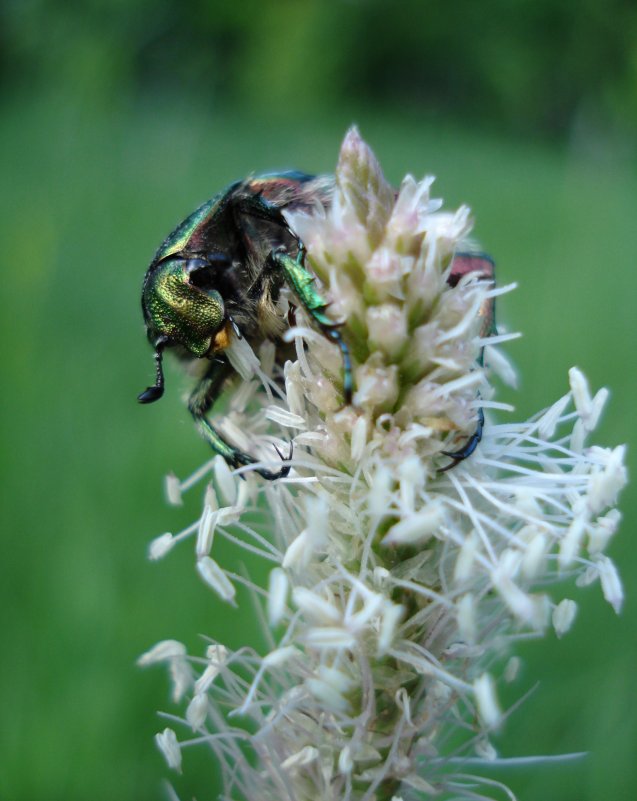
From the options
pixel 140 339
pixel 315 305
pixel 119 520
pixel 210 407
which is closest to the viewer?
pixel 315 305

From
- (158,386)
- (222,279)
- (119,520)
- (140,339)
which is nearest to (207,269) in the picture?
(222,279)

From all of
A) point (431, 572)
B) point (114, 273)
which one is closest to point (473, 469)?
point (431, 572)

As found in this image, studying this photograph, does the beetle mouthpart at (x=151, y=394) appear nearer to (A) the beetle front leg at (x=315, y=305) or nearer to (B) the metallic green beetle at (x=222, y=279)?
(B) the metallic green beetle at (x=222, y=279)

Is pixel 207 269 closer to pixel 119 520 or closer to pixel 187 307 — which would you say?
pixel 187 307

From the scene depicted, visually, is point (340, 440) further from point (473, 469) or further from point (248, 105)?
point (248, 105)

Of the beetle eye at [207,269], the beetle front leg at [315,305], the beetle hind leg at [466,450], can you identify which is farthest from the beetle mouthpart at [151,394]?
the beetle hind leg at [466,450]
